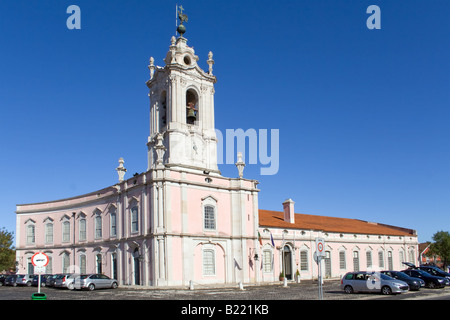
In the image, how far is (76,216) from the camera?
46719mm

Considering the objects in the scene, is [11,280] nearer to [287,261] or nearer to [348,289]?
[287,261]

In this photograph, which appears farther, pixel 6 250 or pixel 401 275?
pixel 6 250

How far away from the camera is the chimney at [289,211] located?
4878 centimetres

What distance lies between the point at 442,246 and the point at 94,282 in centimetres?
6156

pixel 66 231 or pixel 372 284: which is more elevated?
pixel 66 231

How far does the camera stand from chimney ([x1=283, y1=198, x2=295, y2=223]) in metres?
48.8

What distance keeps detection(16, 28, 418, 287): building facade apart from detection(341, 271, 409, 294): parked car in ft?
42.3

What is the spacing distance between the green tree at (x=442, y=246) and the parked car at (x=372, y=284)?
55.0m

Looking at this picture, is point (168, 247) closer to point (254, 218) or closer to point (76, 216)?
point (254, 218)

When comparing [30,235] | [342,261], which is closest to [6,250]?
[30,235]

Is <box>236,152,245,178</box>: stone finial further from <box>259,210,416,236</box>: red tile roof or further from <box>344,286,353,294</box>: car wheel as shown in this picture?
A: <box>344,286,353,294</box>: car wheel

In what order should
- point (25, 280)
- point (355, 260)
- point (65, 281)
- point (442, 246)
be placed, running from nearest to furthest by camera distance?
point (65, 281) < point (25, 280) < point (355, 260) < point (442, 246)

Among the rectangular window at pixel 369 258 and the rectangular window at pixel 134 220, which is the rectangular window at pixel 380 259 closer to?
the rectangular window at pixel 369 258

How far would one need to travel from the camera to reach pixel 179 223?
3669 centimetres
